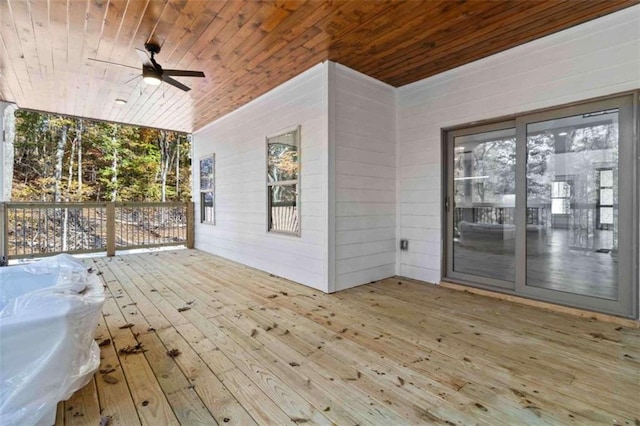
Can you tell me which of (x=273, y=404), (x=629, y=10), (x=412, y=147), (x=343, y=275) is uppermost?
(x=629, y=10)

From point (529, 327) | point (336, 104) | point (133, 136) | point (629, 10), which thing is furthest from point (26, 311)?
point (133, 136)

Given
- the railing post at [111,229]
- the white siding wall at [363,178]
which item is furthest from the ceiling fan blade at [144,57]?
the railing post at [111,229]

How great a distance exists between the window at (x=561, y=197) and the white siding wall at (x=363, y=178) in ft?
6.04

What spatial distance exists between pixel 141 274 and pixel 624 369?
5405 millimetres

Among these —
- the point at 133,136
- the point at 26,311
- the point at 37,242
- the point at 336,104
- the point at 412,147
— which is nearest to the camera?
the point at 26,311

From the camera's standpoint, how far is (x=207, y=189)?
6.66 m

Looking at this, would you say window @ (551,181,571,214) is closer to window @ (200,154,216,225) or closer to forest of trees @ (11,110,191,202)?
window @ (200,154,216,225)

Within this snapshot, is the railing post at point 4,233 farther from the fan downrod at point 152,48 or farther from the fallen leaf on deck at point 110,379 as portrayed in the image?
the fallen leaf on deck at point 110,379

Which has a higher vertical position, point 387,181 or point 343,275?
point 387,181

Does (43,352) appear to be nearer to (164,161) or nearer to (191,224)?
(191,224)

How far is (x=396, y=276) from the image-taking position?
4246mm

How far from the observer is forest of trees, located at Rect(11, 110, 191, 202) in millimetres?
9883

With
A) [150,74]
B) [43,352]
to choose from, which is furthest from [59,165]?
[43,352]

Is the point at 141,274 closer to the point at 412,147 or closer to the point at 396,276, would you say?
the point at 396,276
